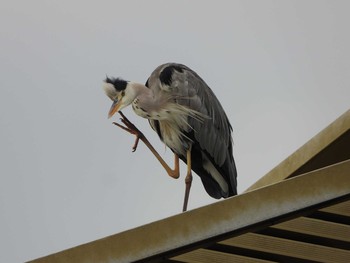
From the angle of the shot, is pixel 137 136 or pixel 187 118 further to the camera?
pixel 187 118

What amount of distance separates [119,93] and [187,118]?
29.3 inches

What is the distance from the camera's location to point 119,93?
978cm

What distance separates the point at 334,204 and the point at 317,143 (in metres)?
3.17

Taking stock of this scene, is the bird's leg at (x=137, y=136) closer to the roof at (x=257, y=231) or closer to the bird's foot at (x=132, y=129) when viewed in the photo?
the bird's foot at (x=132, y=129)

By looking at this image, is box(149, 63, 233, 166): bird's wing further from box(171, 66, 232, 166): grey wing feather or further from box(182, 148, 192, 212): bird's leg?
box(182, 148, 192, 212): bird's leg

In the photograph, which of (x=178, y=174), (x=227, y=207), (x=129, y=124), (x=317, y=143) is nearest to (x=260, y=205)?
(x=227, y=207)

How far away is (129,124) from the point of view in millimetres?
9211

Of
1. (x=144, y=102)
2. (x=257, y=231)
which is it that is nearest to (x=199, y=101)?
(x=144, y=102)

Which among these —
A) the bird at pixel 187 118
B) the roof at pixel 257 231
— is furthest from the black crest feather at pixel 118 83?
the roof at pixel 257 231

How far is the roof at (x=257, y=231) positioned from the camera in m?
4.30

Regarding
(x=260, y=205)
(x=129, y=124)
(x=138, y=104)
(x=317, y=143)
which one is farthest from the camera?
(x=138, y=104)

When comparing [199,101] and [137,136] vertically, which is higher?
[199,101]

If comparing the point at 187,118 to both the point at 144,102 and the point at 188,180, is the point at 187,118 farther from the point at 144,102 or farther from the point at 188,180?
the point at 188,180

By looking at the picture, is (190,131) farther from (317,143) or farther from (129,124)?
(317,143)
